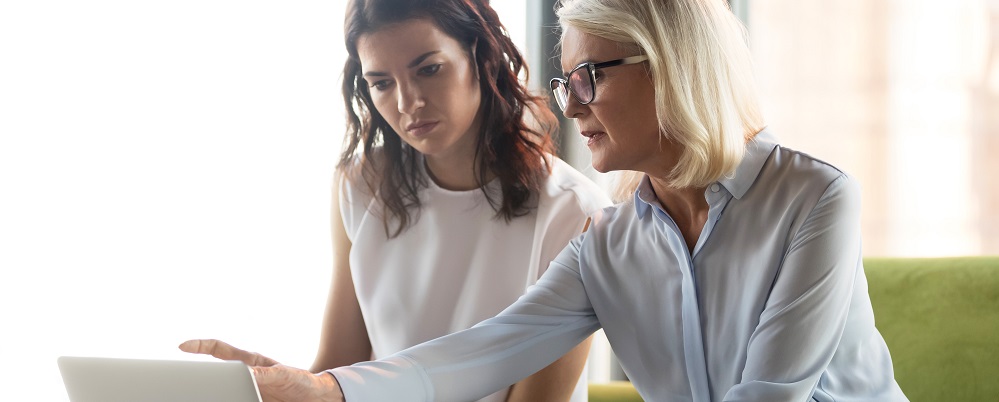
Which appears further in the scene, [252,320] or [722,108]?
[252,320]

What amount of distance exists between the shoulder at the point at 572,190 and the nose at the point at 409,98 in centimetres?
26

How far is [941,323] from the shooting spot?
1.56 meters

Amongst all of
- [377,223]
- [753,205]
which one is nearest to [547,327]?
[753,205]

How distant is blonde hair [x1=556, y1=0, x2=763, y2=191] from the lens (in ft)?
3.94

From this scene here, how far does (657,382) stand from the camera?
135 cm

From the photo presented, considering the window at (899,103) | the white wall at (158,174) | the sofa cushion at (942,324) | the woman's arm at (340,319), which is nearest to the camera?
the sofa cushion at (942,324)

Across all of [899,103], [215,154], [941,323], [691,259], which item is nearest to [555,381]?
[691,259]

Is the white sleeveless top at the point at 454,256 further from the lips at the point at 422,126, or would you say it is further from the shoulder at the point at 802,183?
the shoulder at the point at 802,183

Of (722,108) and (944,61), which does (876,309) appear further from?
(944,61)

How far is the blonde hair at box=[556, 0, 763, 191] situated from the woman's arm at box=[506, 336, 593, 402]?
1.47ft

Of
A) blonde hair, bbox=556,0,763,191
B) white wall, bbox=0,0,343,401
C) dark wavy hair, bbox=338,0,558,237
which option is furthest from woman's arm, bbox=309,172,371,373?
blonde hair, bbox=556,0,763,191

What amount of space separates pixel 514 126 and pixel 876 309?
72cm

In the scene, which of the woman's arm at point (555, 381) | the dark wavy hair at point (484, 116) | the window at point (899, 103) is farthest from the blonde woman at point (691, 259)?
the window at point (899, 103)

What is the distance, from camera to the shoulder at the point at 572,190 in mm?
1605
